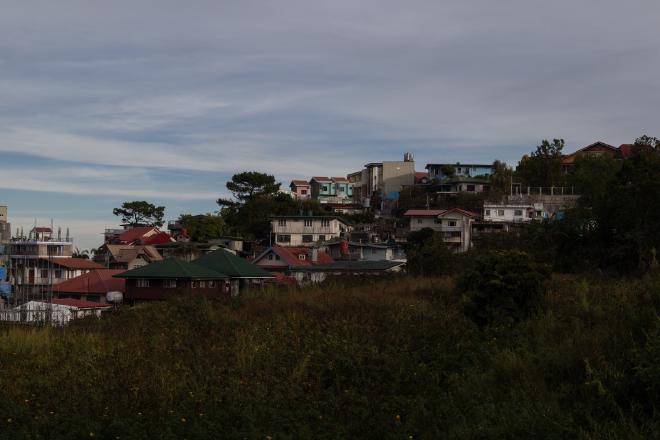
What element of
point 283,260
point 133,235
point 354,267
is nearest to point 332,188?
point 133,235

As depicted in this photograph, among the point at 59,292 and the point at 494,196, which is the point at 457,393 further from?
the point at 494,196

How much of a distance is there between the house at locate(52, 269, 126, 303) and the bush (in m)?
23.9

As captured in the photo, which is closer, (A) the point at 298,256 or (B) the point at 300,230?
(A) the point at 298,256

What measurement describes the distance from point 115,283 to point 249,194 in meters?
28.6

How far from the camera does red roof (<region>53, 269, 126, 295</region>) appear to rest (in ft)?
105

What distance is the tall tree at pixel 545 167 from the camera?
56406 millimetres

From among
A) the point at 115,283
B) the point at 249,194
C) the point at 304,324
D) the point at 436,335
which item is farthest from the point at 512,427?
the point at 249,194

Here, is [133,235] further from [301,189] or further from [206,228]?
[301,189]

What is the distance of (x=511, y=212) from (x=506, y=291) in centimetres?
4220

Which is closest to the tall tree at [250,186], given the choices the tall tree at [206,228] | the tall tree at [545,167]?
the tall tree at [206,228]

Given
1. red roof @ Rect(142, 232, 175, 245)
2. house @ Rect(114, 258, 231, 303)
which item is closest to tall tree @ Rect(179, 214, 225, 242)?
red roof @ Rect(142, 232, 175, 245)

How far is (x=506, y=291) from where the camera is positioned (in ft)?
34.8

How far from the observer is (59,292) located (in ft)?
108

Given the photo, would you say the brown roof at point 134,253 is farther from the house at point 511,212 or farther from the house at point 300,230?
the house at point 511,212
